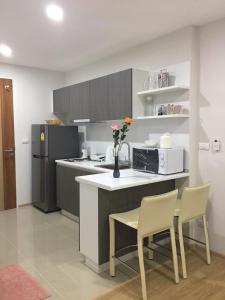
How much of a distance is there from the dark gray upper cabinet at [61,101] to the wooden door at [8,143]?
2.55 ft

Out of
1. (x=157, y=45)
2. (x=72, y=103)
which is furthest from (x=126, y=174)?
(x=72, y=103)

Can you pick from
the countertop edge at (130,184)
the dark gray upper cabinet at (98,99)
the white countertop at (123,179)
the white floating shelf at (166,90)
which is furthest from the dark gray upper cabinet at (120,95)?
the countertop edge at (130,184)

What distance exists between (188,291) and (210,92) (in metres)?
2.00

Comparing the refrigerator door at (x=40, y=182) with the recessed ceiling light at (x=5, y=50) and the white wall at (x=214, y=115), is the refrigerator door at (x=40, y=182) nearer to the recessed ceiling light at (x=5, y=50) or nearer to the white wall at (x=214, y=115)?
the recessed ceiling light at (x=5, y=50)

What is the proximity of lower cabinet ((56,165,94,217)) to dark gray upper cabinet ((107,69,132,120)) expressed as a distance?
915mm

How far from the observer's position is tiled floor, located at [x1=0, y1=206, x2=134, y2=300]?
238 centimetres

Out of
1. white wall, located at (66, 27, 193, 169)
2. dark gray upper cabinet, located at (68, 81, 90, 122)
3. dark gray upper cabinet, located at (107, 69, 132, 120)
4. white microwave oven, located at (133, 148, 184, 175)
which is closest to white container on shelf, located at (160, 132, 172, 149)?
white microwave oven, located at (133, 148, 184, 175)

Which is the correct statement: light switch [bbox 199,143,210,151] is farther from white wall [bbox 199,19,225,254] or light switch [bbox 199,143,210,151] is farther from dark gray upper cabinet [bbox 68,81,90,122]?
dark gray upper cabinet [bbox 68,81,90,122]

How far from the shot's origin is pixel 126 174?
3.04m

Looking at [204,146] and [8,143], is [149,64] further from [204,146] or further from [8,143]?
[8,143]

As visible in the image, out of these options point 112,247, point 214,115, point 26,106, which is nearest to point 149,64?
point 214,115

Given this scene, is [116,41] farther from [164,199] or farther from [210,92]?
[164,199]

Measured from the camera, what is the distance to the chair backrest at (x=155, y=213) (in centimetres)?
219

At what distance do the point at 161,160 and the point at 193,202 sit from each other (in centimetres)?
57
